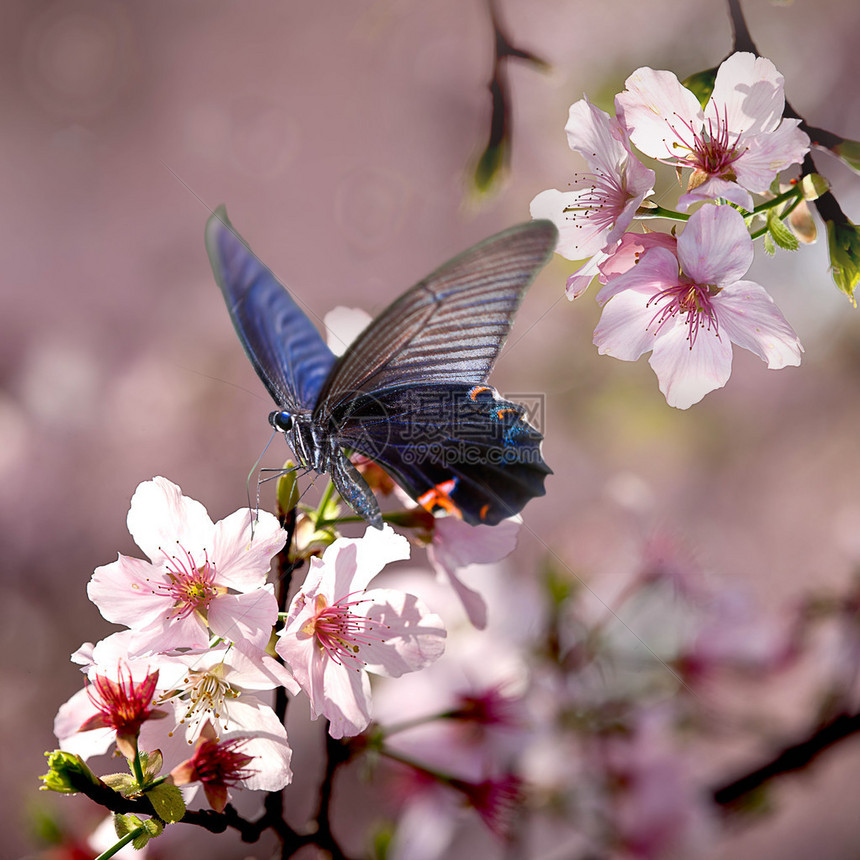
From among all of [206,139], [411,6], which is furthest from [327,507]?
[206,139]

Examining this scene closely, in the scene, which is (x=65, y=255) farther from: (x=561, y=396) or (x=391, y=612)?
(x=391, y=612)

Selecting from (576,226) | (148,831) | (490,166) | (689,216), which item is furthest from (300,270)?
(148,831)

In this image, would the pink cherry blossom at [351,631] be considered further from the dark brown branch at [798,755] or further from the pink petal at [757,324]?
the dark brown branch at [798,755]

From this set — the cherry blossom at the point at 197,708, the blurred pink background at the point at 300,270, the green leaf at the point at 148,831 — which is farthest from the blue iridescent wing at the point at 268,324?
the blurred pink background at the point at 300,270

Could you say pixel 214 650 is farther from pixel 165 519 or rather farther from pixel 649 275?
pixel 649 275

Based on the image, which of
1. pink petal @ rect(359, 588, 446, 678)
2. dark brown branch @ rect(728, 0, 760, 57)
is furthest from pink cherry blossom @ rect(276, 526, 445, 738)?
dark brown branch @ rect(728, 0, 760, 57)
